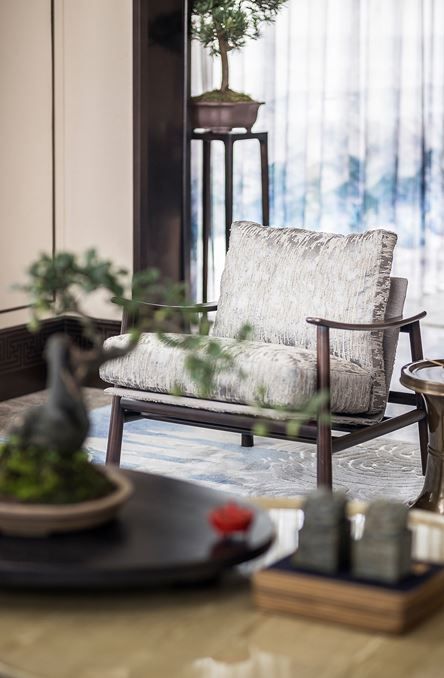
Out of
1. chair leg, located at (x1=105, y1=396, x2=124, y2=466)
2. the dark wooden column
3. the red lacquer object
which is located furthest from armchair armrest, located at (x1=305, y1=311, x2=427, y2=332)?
the dark wooden column

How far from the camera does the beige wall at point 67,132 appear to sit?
15.2 ft

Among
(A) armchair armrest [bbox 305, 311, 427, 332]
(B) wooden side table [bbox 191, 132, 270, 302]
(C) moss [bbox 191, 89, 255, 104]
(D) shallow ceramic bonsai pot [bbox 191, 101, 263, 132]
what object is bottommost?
(A) armchair armrest [bbox 305, 311, 427, 332]

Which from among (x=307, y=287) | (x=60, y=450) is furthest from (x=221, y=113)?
(x=60, y=450)

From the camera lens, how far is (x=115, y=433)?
3.37 m

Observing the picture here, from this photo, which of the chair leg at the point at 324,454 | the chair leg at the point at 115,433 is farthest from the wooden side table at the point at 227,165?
the chair leg at the point at 324,454

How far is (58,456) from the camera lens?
5.38 ft

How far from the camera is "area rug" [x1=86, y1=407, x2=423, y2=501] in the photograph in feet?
11.2

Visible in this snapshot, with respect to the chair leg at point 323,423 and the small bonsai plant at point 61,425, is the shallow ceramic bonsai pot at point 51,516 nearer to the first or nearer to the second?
the small bonsai plant at point 61,425

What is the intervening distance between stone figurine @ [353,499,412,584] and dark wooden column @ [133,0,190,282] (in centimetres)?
331

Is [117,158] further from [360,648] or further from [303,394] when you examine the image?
[360,648]

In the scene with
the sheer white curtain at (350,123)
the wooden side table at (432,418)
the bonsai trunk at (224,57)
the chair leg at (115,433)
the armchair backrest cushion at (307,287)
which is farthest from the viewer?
the sheer white curtain at (350,123)

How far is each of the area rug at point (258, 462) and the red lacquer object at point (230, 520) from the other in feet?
5.44

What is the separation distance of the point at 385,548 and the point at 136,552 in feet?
1.16

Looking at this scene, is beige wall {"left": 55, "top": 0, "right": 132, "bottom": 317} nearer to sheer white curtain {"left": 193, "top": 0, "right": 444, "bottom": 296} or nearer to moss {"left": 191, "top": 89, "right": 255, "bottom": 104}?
moss {"left": 191, "top": 89, "right": 255, "bottom": 104}
